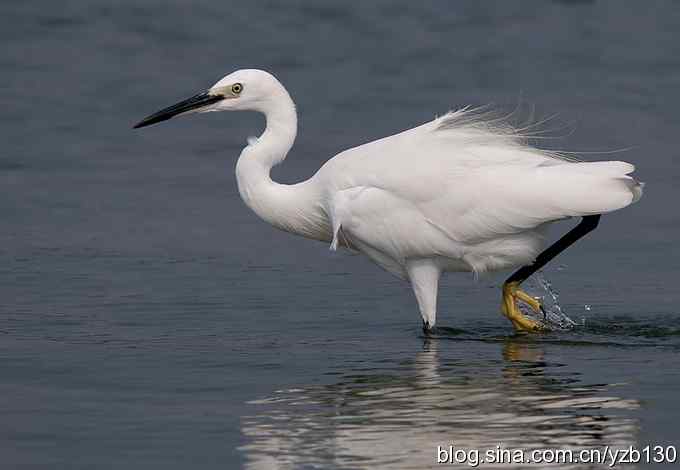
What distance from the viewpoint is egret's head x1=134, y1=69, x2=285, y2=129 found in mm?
10453

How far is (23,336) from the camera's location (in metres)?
9.57

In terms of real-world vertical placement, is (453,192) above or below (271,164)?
below

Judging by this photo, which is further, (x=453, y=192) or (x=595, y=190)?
(x=453, y=192)

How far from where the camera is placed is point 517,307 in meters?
10.4

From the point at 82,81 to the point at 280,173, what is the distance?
4.77 meters

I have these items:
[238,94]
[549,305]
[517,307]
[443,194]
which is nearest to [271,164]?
[238,94]

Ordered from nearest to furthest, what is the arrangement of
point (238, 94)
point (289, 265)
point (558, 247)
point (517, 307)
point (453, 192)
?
point (453, 192) < point (558, 247) < point (517, 307) < point (238, 94) < point (289, 265)

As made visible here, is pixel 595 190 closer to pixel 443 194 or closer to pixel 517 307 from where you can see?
pixel 443 194

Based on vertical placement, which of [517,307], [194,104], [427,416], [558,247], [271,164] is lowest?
[427,416]

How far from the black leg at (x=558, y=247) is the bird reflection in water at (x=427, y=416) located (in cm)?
139

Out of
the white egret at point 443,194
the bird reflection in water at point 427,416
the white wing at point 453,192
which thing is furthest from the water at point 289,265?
the white wing at point 453,192

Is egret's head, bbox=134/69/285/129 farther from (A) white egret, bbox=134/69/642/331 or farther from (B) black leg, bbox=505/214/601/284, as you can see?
(B) black leg, bbox=505/214/601/284

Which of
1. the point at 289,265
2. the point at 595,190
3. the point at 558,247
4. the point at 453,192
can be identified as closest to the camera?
the point at 595,190

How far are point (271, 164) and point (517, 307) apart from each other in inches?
73.8
